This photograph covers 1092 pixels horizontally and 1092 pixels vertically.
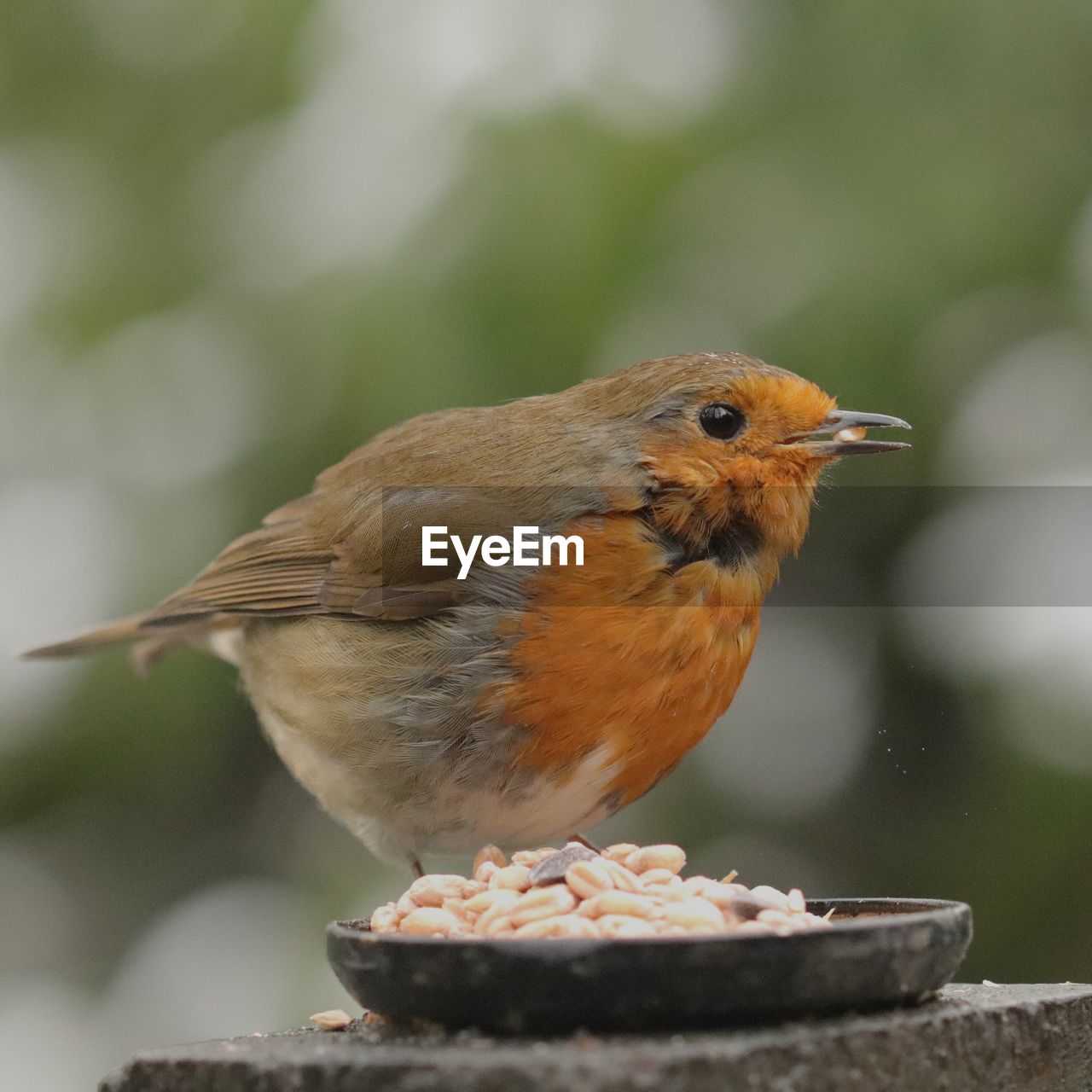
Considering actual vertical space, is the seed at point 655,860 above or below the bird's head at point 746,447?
below

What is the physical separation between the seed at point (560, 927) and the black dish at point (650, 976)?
5.4 inches

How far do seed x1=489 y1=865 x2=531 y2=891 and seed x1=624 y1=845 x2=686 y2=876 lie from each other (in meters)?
0.16

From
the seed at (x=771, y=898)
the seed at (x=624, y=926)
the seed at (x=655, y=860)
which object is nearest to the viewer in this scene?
the seed at (x=624, y=926)

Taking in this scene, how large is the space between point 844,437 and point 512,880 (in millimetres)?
1046

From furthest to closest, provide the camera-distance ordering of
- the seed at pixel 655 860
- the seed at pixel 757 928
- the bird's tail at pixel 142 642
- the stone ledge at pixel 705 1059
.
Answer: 1. the bird's tail at pixel 142 642
2. the seed at pixel 655 860
3. the seed at pixel 757 928
4. the stone ledge at pixel 705 1059

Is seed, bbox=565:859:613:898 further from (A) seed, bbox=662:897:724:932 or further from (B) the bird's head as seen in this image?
(B) the bird's head

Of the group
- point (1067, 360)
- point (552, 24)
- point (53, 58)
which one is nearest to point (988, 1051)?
point (1067, 360)

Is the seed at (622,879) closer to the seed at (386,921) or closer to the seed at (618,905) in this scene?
the seed at (618,905)

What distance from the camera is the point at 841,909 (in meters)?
2.08

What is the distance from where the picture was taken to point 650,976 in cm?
157

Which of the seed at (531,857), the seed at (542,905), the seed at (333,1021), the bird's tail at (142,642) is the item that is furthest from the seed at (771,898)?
the bird's tail at (142,642)

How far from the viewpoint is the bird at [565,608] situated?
2553 mm

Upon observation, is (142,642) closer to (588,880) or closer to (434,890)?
(434,890)

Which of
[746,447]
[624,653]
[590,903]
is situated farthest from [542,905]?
[746,447]
